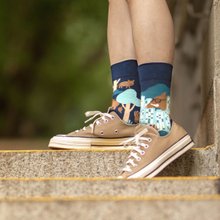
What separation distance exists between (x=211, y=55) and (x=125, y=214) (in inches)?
47.3

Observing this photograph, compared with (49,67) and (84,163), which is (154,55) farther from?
(49,67)

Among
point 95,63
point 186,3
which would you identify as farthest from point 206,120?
point 95,63

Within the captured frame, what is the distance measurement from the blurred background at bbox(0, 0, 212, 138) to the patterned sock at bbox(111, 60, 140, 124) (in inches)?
244

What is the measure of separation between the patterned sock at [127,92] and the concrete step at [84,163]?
0.17 meters

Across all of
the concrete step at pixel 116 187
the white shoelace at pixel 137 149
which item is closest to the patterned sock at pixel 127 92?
the white shoelace at pixel 137 149

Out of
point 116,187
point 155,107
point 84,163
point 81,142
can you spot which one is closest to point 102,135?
point 81,142

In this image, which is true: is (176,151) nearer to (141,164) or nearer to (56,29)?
(141,164)

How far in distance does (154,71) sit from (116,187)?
22.8 inches

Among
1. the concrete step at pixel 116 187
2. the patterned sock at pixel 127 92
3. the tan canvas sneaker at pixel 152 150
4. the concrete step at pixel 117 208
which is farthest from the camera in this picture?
the patterned sock at pixel 127 92

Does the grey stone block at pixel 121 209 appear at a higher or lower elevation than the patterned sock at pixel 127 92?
lower

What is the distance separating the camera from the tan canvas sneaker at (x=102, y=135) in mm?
2584

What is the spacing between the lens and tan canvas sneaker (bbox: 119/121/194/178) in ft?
7.32

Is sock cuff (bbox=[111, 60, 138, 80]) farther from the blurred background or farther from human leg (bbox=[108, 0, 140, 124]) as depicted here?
the blurred background

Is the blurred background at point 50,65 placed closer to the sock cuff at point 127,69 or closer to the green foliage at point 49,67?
the green foliage at point 49,67
